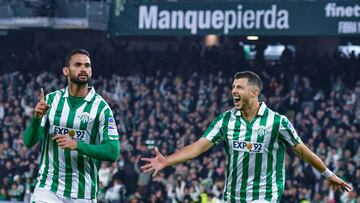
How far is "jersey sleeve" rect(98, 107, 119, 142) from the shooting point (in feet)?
32.0

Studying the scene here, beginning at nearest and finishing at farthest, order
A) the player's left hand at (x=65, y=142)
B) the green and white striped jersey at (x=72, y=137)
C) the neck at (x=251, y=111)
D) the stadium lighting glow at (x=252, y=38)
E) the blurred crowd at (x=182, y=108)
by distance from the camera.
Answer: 1. the player's left hand at (x=65, y=142)
2. the green and white striped jersey at (x=72, y=137)
3. the neck at (x=251, y=111)
4. the blurred crowd at (x=182, y=108)
5. the stadium lighting glow at (x=252, y=38)

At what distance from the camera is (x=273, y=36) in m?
27.9

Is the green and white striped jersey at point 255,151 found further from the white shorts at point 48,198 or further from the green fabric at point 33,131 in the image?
the green fabric at point 33,131

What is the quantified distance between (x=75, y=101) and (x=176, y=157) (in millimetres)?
1072

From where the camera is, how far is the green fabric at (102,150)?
9445mm

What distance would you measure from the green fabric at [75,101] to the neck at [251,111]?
1.50 metres

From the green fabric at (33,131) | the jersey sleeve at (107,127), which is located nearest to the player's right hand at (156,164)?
the jersey sleeve at (107,127)

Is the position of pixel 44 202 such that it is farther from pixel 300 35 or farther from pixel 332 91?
pixel 300 35

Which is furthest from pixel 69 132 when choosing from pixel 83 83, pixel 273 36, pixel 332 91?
pixel 273 36

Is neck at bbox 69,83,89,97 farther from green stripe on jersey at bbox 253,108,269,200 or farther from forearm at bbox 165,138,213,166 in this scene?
green stripe on jersey at bbox 253,108,269,200

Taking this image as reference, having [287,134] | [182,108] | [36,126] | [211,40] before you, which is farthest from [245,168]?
[211,40]

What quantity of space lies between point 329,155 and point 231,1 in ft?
20.7

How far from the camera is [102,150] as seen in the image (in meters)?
9.58

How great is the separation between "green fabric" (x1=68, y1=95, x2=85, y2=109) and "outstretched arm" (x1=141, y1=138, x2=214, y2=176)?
825mm
